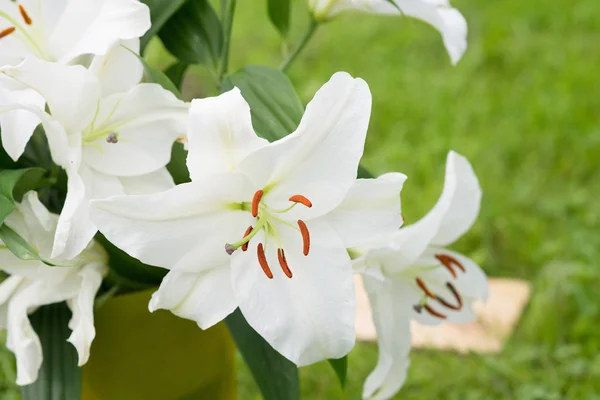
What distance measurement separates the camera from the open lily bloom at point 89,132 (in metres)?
0.52

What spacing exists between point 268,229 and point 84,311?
141 mm

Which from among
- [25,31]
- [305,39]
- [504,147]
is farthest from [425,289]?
[504,147]

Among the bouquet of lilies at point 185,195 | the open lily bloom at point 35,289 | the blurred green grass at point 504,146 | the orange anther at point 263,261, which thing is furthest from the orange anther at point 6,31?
the blurred green grass at point 504,146

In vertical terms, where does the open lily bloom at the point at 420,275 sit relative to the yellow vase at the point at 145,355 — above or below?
above

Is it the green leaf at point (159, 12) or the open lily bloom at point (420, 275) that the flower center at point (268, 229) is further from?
the green leaf at point (159, 12)

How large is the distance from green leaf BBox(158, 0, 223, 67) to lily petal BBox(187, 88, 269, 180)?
0.61ft

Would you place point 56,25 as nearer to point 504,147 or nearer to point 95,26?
point 95,26

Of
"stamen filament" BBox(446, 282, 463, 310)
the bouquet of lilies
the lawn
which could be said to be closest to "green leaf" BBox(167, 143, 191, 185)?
the bouquet of lilies

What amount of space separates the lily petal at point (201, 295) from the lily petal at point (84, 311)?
0.19ft

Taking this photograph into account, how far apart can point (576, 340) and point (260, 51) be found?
1278 mm

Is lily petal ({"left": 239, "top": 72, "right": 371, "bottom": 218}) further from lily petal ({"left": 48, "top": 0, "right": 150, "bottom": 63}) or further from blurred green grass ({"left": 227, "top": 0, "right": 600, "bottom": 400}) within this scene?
blurred green grass ({"left": 227, "top": 0, "right": 600, "bottom": 400})

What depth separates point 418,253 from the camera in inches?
23.0

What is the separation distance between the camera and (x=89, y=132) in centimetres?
56

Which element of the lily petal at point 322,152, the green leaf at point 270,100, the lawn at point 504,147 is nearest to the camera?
the lily petal at point 322,152
